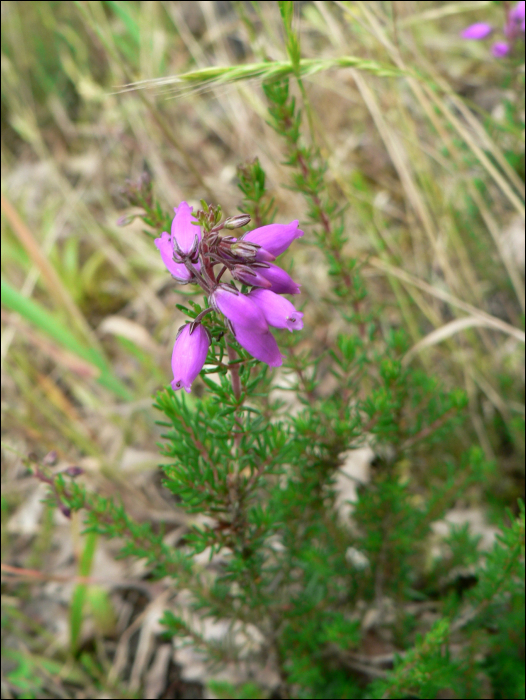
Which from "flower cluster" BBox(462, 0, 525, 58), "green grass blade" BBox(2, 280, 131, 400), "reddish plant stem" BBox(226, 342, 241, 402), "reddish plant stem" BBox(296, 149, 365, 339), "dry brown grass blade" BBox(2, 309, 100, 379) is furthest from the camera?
"dry brown grass blade" BBox(2, 309, 100, 379)

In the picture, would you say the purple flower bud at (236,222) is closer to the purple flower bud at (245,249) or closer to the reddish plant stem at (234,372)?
the purple flower bud at (245,249)

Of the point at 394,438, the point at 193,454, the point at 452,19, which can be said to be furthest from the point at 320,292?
the point at 452,19

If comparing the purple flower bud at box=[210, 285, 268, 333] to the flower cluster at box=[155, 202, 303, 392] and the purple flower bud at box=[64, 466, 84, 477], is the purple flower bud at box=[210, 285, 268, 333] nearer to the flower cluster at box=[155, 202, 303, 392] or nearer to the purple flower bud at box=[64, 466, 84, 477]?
the flower cluster at box=[155, 202, 303, 392]

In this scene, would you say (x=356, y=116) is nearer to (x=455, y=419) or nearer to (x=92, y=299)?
(x=92, y=299)

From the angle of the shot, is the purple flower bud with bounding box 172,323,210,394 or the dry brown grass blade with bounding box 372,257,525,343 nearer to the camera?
the purple flower bud with bounding box 172,323,210,394

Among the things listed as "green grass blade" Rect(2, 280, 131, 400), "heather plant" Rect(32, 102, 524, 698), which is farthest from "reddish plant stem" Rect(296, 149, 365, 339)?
"green grass blade" Rect(2, 280, 131, 400)

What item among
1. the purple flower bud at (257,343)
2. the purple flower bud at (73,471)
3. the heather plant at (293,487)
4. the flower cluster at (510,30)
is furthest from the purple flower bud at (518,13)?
the purple flower bud at (73,471)

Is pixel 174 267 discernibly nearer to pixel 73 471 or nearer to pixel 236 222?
pixel 236 222
